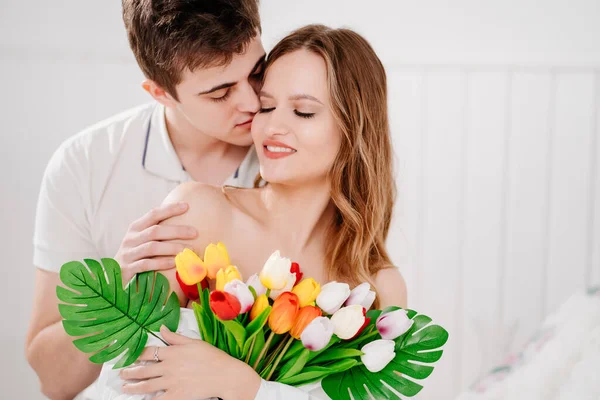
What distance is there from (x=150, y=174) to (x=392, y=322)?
0.78m

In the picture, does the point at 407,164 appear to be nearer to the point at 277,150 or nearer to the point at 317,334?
the point at 277,150

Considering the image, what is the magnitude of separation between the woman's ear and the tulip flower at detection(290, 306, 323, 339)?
655 millimetres

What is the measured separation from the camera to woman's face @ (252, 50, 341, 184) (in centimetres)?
126

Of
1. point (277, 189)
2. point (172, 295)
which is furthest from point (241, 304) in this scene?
point (277, 189)

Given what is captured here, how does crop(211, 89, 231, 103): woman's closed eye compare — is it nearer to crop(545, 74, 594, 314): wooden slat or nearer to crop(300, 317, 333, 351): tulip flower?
crop(300, 317, 333, 351): tulip flower

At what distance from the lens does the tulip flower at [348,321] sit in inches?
42.1

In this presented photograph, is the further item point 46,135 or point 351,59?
point 46,135

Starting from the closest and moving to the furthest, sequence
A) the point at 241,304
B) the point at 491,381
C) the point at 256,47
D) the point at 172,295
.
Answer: the point at 241,304, the point at 172,295, the point at 256,47, the point at 491,381

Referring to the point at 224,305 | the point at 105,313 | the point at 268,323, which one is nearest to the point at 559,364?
the point at 268,323

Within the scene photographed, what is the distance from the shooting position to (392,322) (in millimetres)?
1119

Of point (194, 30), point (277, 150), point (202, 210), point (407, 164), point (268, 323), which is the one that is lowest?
point (407, 164)

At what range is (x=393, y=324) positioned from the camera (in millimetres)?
1119

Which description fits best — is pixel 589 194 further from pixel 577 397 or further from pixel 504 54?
pixel 577 397

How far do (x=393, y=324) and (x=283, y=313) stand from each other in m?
0.19
